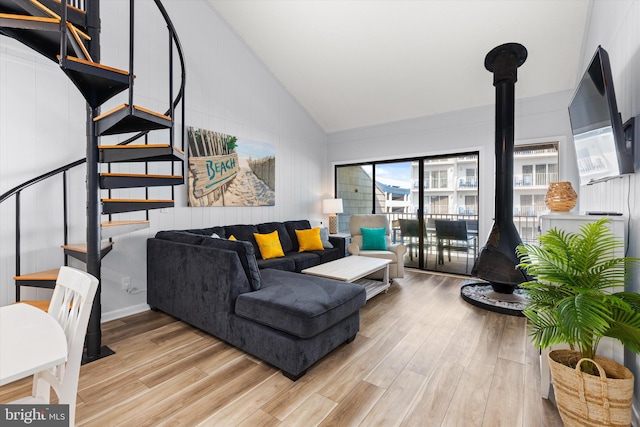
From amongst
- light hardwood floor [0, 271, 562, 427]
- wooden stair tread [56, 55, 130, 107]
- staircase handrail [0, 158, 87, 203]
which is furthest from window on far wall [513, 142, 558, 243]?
staircase handrail [0, 158, 87, 203]

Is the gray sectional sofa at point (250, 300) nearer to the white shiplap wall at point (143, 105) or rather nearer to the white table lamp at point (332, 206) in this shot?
the white shiplap wall at point (143, 105)

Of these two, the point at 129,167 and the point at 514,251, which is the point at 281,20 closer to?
the point at 129,167

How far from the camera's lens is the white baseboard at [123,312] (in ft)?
9.83

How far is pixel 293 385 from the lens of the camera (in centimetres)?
190

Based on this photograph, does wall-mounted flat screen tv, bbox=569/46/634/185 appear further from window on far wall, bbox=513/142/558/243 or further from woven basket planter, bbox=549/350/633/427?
window on far wall, bbox=513/142/558/243

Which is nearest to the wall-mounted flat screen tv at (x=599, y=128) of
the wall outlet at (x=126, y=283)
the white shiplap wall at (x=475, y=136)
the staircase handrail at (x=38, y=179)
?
the white shiplap wall at (x=475, y=136)

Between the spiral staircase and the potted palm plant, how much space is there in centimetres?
255

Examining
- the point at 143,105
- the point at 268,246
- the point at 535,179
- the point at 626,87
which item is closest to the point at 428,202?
the point at 535,179

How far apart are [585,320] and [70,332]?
Answer: 80.3 inches

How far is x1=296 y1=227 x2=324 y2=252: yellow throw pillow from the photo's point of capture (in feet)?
14.9

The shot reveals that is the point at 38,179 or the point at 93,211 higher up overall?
the point at 38,179

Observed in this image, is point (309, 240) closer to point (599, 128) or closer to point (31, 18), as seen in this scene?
point (599, 128)

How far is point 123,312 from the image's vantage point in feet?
10.2

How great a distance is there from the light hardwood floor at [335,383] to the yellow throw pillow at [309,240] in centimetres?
189
